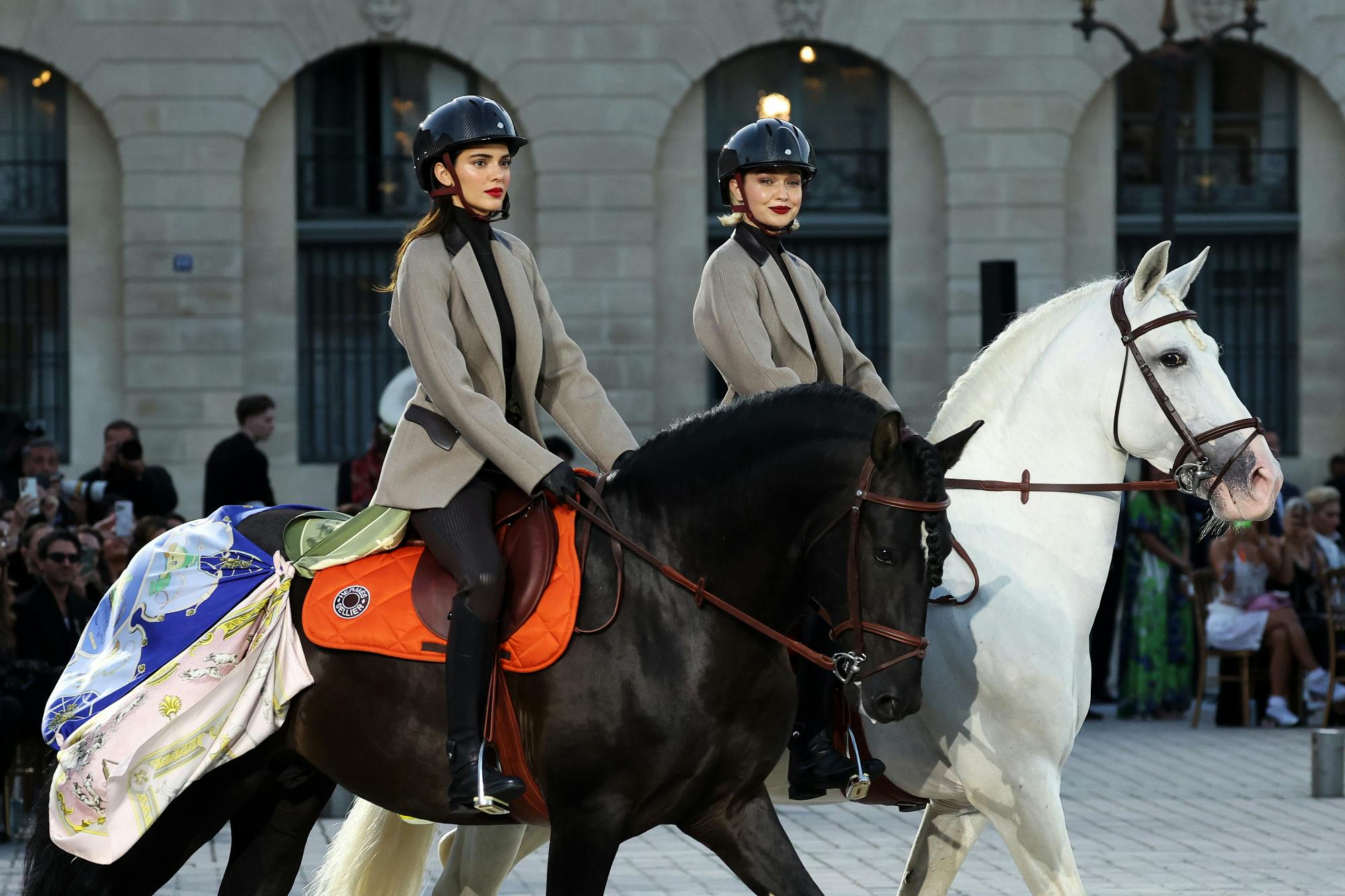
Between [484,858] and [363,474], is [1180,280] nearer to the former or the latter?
[484,858]

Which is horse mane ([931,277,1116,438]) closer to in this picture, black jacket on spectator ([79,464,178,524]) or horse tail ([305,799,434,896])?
horse tail ([305,799,434,896])

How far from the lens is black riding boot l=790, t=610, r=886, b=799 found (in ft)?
19.4

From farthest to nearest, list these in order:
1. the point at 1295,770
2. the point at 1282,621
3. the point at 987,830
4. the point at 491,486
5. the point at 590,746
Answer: the point at 1282,621 → the point at 1295,770 → the point at 987,830 → the point at 491,486 → the point at 590,746

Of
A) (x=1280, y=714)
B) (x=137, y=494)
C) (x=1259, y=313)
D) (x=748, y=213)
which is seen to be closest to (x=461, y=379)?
(x=748, y=213)

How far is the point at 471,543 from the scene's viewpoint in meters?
5.42

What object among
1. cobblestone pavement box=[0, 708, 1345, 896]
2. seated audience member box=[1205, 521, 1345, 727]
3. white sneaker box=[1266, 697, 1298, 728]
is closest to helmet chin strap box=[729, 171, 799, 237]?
cobblestone pavement box=[0, 708, 1345, 896]

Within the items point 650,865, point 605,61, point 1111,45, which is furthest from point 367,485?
point 1111,45

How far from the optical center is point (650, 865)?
9.08m

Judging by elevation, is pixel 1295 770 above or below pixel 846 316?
below

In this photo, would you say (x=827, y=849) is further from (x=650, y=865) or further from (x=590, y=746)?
(x=590, y=746)

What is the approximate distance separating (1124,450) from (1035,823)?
3.94 feet

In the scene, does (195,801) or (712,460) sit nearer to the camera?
(712,460)

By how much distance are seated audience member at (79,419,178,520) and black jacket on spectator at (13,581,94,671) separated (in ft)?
11.7

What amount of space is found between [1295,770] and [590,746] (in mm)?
7934
